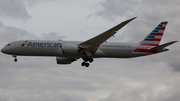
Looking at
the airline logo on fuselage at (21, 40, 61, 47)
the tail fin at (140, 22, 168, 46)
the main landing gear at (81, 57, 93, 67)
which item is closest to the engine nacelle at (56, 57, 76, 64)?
the main landing gear at (81, 57, 93, 67)

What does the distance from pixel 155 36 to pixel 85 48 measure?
1333 centimetres

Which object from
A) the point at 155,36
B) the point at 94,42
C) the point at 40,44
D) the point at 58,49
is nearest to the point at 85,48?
the point at 94,42

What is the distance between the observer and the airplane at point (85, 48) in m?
45.9

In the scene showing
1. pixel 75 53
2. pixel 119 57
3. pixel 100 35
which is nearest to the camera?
pixel 100 35

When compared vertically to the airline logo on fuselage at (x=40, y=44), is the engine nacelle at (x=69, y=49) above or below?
below

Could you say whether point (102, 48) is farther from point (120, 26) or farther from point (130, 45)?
point (120, 26)

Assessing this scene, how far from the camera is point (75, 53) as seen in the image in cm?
4631

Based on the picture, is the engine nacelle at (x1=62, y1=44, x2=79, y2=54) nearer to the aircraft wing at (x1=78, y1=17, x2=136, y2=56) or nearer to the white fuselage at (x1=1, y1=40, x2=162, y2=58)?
the white fuselage at (x1=1, y1=40, x2=162, y2=58)

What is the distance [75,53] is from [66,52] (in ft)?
5.18

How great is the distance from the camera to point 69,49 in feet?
149

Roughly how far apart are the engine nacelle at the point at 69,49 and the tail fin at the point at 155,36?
11722 millimetres

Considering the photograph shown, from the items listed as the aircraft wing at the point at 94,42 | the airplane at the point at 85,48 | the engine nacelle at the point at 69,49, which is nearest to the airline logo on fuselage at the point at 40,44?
the airplane at the point at 85,48

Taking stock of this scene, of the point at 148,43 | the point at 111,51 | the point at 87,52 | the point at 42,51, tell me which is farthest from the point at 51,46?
the point at 148,43

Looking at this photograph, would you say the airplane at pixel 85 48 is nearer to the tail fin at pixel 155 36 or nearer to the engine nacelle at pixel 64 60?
the tail fin at pixel 155 36
